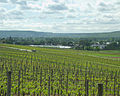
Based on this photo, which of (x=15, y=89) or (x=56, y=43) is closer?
(x=15, y=89)

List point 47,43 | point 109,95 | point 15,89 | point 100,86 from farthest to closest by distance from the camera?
point 47,43 → point 109,95 → point 15,89 → point 100,86

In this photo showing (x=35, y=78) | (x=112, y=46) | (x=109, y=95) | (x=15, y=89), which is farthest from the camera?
(x=112, y=46)

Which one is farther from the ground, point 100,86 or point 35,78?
point 100,86

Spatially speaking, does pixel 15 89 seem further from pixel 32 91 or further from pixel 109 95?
pixel 109 95

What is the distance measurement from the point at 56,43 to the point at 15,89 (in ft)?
334

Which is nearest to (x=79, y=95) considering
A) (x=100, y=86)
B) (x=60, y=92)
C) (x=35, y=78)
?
(x=60, y=92)

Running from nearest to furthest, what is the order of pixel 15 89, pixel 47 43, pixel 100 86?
pixel 100 86 < pixel 15 89 < pixel 47 43

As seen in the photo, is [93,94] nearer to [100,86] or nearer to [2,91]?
[2,91]

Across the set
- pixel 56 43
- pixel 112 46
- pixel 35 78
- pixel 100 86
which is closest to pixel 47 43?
pixel 56 43

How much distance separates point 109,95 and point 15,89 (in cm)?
590

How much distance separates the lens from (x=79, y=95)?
413 inches

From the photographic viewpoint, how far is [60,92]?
11305 mm

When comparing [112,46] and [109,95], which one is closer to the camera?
[109,95]

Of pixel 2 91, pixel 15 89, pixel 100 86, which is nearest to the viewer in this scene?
pixel 100 86
